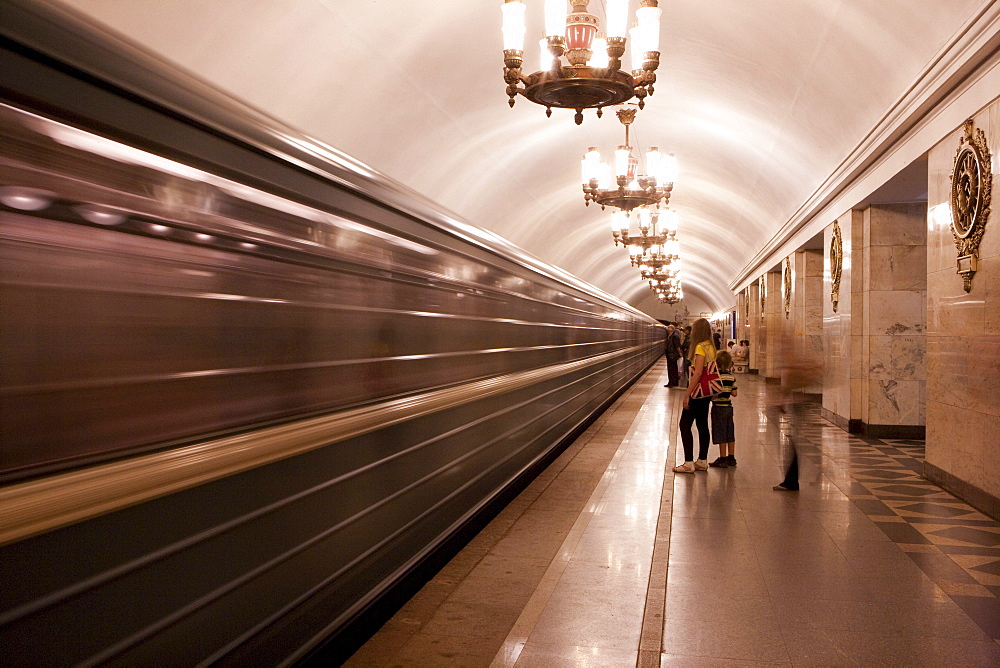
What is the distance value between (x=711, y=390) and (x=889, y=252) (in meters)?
5.34

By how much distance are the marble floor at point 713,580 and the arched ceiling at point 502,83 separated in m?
2.76

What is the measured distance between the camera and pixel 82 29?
209cm

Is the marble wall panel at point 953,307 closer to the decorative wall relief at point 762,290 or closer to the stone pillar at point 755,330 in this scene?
the decorative wall relief at point 762,290

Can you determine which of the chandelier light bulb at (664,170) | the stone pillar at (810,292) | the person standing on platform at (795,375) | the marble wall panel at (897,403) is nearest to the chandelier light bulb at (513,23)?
the person standing on platform at (795,375)

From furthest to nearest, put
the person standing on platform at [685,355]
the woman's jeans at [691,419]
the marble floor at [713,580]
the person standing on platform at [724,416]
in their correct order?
the person standing on platform at [685,355] → the person standing on platform at [724,416] → the woman's jeans at [691,419] → the marble floor at [713,580]

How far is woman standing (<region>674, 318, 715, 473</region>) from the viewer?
8719 mm

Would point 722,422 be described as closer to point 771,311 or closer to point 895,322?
point 895,322

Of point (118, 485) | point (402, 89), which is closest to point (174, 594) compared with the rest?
point (118, 485)

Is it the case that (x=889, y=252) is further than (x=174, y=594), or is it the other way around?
(x=889, y=252)

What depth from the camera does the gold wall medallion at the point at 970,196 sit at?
7227mm

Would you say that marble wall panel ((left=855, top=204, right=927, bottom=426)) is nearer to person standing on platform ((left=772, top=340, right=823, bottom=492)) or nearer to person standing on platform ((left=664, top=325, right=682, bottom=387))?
person standing on platform ((left=772, top=340, right=823, bottom=492))

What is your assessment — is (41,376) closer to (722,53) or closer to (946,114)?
(946,114)

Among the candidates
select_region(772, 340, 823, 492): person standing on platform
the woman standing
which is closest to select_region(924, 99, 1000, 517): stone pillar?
select_region(772, 340, 823, 492): person standing on platform

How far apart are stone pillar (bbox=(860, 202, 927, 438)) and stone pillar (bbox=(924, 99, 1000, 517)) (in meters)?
3.90
